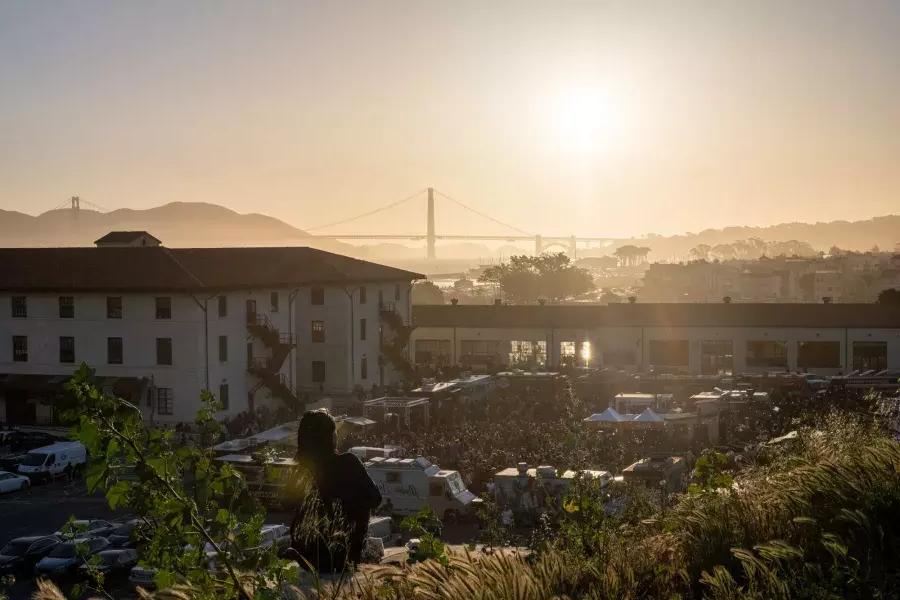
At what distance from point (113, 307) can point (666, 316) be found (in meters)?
25.9

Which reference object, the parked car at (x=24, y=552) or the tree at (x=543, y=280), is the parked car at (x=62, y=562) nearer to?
the parked car at (x=24, y=552)

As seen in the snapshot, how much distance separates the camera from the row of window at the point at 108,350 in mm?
37125

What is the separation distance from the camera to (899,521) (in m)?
7.22

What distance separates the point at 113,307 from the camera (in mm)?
38031

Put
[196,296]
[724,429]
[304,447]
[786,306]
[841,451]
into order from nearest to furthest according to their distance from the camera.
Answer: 1. [304,447]
2. [841,451]
3. [724,429]
4. [196,296]
5. [786,306]

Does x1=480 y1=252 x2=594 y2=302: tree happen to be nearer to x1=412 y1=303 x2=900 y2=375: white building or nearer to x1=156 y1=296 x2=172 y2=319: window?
x1=412 y1=303 x2=900 y2=375: white building

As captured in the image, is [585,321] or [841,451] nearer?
[841,451]

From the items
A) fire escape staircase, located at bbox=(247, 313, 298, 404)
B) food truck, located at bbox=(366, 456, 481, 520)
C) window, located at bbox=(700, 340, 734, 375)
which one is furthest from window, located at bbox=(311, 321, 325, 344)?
food truck, located at bbox=(366, 456, 481, 520)

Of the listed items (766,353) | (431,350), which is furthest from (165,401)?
(766,353)

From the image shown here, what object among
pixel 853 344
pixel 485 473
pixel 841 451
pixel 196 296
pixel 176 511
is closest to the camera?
pixel 176 511

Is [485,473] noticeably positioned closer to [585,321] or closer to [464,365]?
[464,365]

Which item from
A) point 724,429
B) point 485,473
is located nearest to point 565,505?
point 485,473

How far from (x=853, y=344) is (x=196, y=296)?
94.4 feet

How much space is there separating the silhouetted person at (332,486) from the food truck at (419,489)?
1584cm
